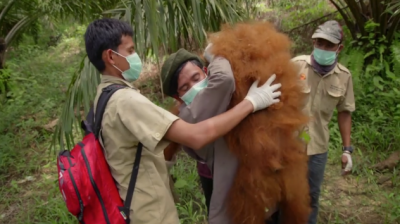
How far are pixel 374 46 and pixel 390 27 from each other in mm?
298

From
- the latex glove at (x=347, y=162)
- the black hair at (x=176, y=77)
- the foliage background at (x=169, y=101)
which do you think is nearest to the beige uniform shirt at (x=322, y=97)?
the latex glove at (x=347, y=162)

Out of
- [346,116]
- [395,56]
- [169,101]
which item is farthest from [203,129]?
[395,56]

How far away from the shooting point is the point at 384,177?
362 centimetres

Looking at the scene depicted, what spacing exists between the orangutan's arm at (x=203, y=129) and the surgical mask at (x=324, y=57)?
1250mm

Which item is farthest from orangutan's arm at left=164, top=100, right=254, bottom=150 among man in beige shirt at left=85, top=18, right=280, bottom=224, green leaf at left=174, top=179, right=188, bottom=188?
green leaf at left=174, top=179, right=188, bottom=188

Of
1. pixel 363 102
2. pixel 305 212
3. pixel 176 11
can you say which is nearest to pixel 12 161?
pixel 176 11

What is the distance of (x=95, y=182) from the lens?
1.39m

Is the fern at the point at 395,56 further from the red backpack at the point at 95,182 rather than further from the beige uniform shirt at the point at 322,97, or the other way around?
the red backpack at the point at 95,182

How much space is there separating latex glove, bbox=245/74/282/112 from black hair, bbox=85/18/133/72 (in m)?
0.56

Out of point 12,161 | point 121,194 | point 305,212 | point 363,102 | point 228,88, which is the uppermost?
point 228,88

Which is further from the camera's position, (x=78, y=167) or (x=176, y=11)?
(x=176, y=11)

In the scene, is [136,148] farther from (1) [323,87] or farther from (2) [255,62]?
(1) [323,87]

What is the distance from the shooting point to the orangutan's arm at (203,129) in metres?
1.31

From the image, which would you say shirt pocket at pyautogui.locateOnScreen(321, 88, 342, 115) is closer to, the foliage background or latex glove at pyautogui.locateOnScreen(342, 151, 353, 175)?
latex glove at pyautogui.locateOnScreen(342, 151, 353, 175)
